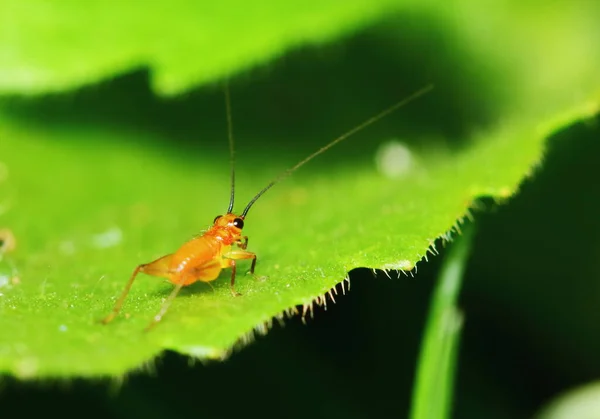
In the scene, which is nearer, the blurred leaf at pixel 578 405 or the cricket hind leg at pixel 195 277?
the cricket hind leg at pixel 195 277

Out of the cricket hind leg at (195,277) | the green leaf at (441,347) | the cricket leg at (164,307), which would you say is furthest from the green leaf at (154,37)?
the green leaf at (441,347)

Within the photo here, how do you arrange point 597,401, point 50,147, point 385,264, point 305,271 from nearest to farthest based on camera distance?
1. point 385,264
2. point 305,271
3. point 597,401
4. point 50,147

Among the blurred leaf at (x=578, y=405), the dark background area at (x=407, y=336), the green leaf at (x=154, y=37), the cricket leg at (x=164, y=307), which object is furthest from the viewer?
the dark background area at (x=407, y=336)

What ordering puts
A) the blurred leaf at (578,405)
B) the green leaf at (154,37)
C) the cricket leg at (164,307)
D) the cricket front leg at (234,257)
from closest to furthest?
Answer: the cricket leg at (164,307) < the cricket front leg at (234,257) < the blurred leaf at (578,405) < the green leaf at (154,37)

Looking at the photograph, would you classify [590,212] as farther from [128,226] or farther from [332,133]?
[128,226]

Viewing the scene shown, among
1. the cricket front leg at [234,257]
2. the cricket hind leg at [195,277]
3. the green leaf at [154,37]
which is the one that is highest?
the green leaf at [154,37]

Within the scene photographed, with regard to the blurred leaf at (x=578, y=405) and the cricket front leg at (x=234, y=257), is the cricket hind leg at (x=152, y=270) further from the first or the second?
the blurred leaf at (x=578, y=405)

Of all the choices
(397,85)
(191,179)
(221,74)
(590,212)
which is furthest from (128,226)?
(590,212)
